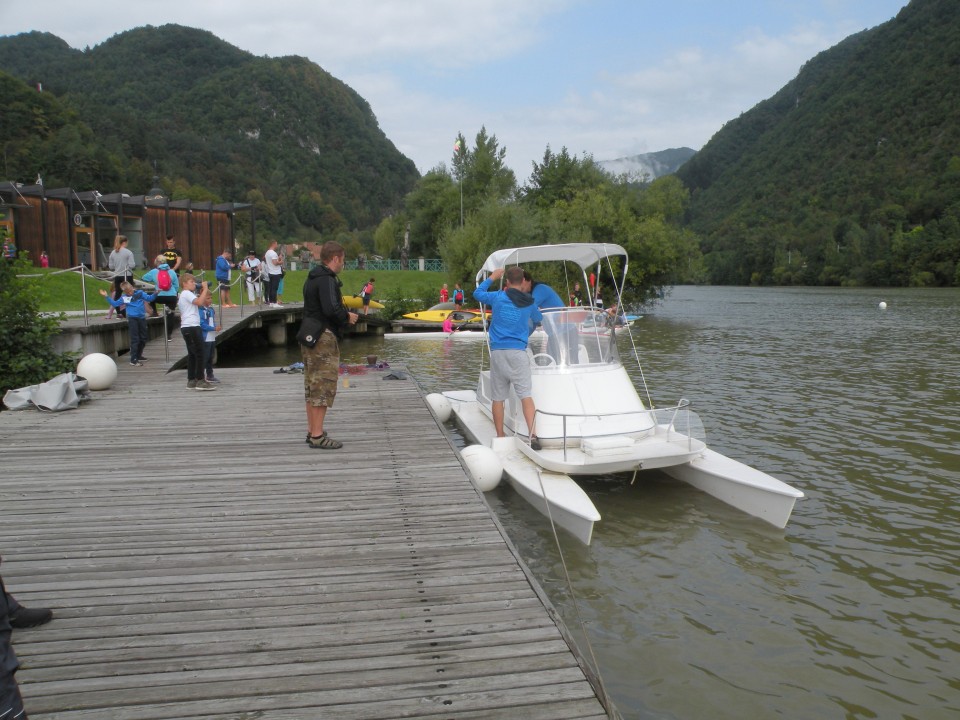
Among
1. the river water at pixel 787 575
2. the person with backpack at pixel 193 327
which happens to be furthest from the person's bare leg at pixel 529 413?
the person with backpack at pixel 193 327

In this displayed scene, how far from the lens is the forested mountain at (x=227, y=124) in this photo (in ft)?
373

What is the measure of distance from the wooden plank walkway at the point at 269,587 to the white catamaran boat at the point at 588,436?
4.39 ft

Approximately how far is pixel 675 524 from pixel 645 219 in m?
42.4

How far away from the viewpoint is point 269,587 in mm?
4445

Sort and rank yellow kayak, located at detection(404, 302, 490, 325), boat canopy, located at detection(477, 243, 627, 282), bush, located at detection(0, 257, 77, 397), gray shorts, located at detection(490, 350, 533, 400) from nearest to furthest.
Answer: gray shorts, located at detection(490, 350, 533, 400)
boat canopy, located at detection(477, 243, 627, 282)
bush, located at detection(0, 257, 77, 397)
yellow kayak, located at detection(404, 302, 490, 325)

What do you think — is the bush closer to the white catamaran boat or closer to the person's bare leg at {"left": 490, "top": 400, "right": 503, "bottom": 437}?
the white catamaran boat

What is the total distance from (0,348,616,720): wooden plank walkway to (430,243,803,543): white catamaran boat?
1.34m

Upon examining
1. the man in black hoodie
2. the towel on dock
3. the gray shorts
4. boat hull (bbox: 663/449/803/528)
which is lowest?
boat hull (bbox: 663/449/803/528)

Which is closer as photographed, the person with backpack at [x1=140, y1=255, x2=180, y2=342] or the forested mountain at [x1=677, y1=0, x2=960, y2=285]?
the person with backpack at [x1=140, y1=255, x2=180, y2=342]

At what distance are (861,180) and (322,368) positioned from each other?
14728cm

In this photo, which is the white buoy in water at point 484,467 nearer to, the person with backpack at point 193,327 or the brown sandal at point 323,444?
the brown sandal at point 323,444

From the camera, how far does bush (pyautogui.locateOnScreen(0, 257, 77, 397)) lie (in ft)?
37.1

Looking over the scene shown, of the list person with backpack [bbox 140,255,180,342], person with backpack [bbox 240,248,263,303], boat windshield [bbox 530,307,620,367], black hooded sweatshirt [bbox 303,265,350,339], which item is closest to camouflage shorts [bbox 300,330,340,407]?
black hooded sweatshirt [bbox 303,265,350,339]

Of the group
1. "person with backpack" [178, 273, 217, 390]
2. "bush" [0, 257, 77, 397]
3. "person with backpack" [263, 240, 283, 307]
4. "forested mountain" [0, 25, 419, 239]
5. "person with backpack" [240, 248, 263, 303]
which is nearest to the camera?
"person with backpack" [178, 273, 217, 390]
